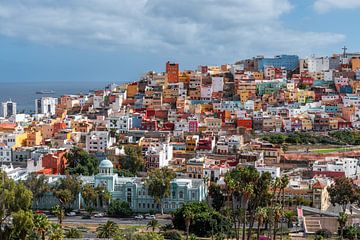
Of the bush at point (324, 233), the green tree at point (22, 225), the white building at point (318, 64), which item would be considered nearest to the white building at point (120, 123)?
the bush at point (324, 233)

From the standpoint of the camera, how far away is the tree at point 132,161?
49344mm

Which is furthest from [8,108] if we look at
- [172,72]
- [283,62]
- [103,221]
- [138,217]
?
[103,221]

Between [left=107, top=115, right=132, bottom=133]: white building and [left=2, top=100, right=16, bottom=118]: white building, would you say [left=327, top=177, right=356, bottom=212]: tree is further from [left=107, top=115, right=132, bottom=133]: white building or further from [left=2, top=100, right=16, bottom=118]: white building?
[left=2, top=100, right=16, bottom=118]: white building

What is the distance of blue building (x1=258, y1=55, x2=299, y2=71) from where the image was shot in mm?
90925

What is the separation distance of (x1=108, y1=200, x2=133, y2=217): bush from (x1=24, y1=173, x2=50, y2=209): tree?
4367mm

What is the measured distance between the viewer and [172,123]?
6294 centimetres

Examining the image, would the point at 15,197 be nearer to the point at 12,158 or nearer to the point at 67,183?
the point at 67,183

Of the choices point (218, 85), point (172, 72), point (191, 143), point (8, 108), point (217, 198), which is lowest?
point (217, 198)

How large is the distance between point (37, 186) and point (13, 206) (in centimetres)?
1030

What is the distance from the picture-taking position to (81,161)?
4900 cm

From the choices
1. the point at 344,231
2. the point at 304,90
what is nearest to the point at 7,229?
the point at 344,231

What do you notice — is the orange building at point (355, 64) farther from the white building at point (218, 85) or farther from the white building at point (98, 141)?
the white building at point (98, 141)

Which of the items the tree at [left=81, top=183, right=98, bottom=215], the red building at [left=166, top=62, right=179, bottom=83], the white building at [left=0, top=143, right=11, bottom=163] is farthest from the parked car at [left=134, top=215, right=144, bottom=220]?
the red building at [left=166, top=62, right=179, bottom=83]

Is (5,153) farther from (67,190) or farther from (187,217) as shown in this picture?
(187,217)
